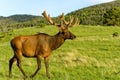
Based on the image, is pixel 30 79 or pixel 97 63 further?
pixel 97 63

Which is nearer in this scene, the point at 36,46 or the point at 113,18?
the point at 36,46

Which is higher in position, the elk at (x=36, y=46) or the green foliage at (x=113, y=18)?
the elk at (x=36, y=46)

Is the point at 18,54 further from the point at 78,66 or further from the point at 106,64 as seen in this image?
the point at 106,64

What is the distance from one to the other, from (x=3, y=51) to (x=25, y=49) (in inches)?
774

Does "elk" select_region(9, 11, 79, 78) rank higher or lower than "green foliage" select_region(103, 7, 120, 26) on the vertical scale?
higher

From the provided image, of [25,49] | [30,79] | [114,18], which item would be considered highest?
[25,49]

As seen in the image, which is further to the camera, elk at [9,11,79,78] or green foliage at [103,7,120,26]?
green foliage at [103,7,120,26]

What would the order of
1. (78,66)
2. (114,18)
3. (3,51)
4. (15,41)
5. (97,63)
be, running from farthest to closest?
(114,18) → (3,51) → (97,63) → (78,66) → (15,41)

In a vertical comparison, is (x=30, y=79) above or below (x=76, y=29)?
above

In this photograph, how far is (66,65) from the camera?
22.4 metres

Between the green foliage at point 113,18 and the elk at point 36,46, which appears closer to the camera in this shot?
the elk at point 36,46

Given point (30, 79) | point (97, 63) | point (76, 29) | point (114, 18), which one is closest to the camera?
point (30, 79)

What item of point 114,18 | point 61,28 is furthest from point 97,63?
point 114,18

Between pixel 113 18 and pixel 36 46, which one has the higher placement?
pixel 36 46
